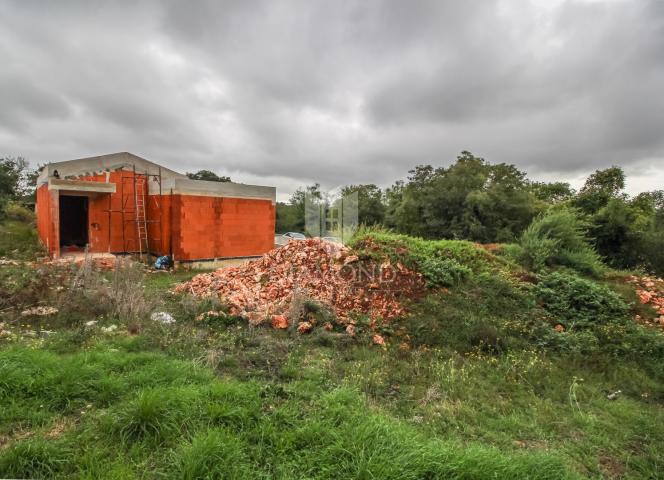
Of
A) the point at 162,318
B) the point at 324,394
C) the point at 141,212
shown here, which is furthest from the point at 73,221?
the point at 324,394

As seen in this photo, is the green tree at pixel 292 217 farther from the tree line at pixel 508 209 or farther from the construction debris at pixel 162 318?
the construction debris at pixel 162 318

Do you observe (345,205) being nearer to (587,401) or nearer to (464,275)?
(464,275)

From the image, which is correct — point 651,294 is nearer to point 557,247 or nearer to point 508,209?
point 557,247

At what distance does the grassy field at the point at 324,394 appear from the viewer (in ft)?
6.48

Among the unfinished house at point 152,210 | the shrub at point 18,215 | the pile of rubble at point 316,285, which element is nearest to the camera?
the pile of rubble at point 316,285

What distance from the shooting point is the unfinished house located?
10.6 meters

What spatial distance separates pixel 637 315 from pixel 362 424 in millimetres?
5665

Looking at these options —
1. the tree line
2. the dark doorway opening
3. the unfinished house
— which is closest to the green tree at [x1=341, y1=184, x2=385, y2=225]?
the tree line

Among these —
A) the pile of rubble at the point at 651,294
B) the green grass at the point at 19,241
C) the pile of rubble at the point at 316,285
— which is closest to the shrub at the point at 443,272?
the pile of rubble at the point at 316,285

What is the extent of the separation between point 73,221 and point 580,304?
16.6 m

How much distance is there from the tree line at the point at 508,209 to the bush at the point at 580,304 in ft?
22.2

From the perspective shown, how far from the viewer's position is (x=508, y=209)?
1611cm

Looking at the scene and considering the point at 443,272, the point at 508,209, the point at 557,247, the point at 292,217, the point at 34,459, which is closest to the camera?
the point at 34,459

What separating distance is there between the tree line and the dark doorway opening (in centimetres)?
1267
